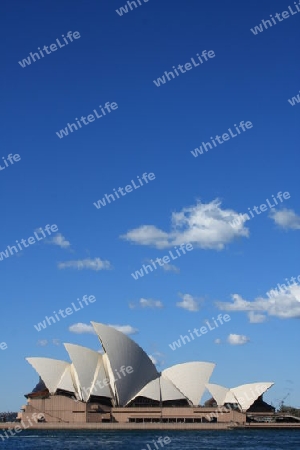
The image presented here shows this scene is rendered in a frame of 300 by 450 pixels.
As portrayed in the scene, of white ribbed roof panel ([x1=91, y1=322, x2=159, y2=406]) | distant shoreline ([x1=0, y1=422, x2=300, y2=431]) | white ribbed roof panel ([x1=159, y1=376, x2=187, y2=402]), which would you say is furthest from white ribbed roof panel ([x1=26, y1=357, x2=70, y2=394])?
white ribbed roof panel ([x1=159, y1=376, x2=187, y2=402])

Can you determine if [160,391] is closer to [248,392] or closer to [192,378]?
[192,378]

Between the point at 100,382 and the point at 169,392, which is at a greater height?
the point at 100,382

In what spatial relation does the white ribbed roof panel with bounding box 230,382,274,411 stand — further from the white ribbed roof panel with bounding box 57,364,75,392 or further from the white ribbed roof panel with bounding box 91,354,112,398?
the white ribbed roof panel with bounding box 57,364,75,392

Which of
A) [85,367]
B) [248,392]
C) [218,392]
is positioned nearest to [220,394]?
[218,392]

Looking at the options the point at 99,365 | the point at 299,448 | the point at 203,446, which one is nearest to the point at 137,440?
the point at 203,446

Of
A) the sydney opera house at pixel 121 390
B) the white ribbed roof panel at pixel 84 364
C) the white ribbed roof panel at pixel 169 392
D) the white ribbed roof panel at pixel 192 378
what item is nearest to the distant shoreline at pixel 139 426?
the sydney opera house at pixel 121 390

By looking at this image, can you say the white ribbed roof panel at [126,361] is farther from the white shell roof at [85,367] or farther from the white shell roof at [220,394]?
the white shell roof at [220,394]
